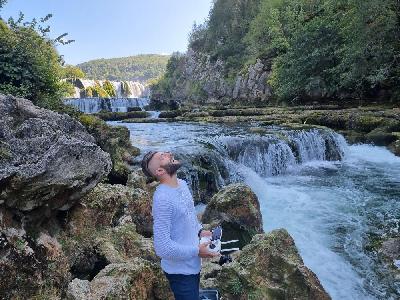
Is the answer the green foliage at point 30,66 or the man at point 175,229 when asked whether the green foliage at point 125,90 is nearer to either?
the green foliage at point 30,66

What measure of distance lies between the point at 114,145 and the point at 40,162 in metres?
7.36

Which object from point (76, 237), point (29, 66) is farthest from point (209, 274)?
point (29, 66)

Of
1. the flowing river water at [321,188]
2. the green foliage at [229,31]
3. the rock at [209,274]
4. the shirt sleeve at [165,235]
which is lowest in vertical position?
the flowing river water at [321,188]

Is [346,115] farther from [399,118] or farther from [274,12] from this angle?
[274,12]

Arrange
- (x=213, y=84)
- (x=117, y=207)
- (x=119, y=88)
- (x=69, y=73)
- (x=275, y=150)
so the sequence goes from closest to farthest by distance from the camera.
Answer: (x=117, y=207) → (x=275, y=150) → (x=69, y=73) → (x=213, y=84) → (x=119, y=88)

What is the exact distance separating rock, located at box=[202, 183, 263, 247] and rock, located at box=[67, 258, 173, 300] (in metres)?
3.41

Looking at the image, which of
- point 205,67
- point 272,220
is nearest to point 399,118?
point 272,220

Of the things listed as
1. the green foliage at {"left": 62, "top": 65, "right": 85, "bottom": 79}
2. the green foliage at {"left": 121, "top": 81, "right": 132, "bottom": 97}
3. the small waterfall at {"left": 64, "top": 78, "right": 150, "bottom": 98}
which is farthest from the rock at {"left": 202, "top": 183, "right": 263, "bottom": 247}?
the green foliage at {"left": 121, "top": 81, "right": 132, "bottom": 97}

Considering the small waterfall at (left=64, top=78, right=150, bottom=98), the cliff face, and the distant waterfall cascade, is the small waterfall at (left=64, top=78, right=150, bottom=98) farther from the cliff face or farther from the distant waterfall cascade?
the cliff face

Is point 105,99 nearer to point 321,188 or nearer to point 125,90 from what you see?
point 321,188

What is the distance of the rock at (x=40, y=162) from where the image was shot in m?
3.96

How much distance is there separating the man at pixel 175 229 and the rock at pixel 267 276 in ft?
5.50

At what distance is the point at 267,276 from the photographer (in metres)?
5.43

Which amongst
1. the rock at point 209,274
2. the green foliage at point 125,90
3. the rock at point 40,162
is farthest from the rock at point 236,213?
the green foliage at point 125,90
